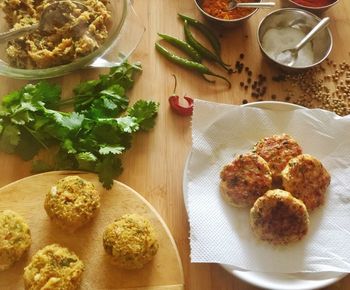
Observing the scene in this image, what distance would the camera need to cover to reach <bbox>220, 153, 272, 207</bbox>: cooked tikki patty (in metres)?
2.17

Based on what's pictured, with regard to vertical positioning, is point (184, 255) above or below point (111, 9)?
below

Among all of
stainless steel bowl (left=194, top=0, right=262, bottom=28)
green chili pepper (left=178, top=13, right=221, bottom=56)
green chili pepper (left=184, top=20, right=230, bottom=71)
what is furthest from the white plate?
A: stainless steel bowl (left=194, top=0, right=262, bottom=28)

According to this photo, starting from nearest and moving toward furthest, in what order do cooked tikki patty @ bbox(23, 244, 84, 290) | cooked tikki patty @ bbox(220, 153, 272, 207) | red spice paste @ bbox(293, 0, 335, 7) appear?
1. cooked tikki patty @ bbox(23, 244, 84, 290)
2. cooked tikki patty @ bbox(220, 153, 272, 207)
3. red spice paste @ bbox(293, 0, 335, 7)

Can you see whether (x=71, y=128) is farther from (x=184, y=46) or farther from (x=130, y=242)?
(x=184, y=46)

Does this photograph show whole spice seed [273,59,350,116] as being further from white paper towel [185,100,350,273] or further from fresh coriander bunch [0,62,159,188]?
fresh coriander bunch [0,62,159,188]

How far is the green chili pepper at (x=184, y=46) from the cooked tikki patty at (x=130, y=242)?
3.80 feet

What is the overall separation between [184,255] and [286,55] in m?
1.34

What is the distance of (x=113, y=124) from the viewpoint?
2.34 m

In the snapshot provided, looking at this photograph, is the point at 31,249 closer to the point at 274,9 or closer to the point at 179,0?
the point at 179,0

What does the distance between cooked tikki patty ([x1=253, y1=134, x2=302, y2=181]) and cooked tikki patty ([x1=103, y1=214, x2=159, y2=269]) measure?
683 mm

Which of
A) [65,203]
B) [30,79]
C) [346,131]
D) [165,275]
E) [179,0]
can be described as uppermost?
[179,0]

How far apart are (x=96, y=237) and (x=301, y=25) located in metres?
1.79

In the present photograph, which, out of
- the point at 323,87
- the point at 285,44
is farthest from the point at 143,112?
the point at 323,87

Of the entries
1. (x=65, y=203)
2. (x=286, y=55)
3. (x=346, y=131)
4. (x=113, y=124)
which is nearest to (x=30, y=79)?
(x=113, y=124)
